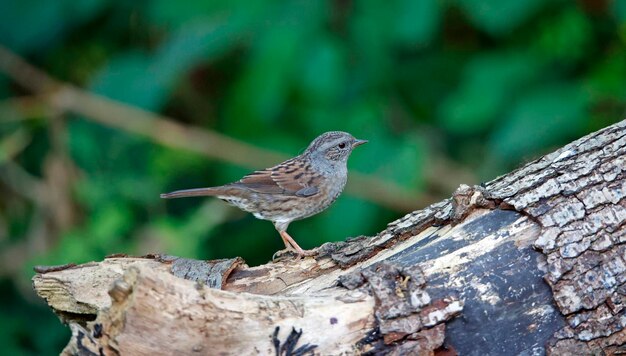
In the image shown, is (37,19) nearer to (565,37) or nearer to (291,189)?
(291,189)

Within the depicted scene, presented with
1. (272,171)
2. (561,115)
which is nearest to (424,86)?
(561,115)

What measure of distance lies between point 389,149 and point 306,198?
993 mm

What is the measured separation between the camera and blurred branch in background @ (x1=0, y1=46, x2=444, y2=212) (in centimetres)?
688

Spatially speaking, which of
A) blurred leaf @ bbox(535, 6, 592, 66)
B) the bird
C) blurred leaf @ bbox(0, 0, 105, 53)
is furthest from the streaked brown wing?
blurred leaf @ bbox(0, 0, 105, 53)

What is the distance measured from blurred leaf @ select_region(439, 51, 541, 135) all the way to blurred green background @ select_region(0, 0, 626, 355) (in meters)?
0.01

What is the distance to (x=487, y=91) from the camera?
258 inches

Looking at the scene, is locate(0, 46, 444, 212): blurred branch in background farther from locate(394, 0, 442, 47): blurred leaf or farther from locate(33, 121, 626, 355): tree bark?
locate(33, 121, 626, 355): tree bark

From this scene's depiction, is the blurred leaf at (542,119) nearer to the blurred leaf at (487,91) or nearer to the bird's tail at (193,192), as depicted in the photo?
the blurred leaf at (487,91)

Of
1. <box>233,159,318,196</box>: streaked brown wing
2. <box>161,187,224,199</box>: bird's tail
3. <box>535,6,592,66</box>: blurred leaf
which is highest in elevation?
<box>535,6,592,66</box>: blurred leaf

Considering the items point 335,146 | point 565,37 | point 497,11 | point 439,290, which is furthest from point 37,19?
point 439,290

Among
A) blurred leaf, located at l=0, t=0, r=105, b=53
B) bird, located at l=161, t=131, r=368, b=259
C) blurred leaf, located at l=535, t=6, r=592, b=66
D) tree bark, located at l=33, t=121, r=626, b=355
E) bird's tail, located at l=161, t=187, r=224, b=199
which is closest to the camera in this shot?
tree bark, located at l=33, t=121, r=626, b=355

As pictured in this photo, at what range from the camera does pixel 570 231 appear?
394 cm

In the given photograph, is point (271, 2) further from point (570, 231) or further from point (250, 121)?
point (570, 231)

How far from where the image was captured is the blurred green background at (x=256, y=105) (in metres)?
6.41
